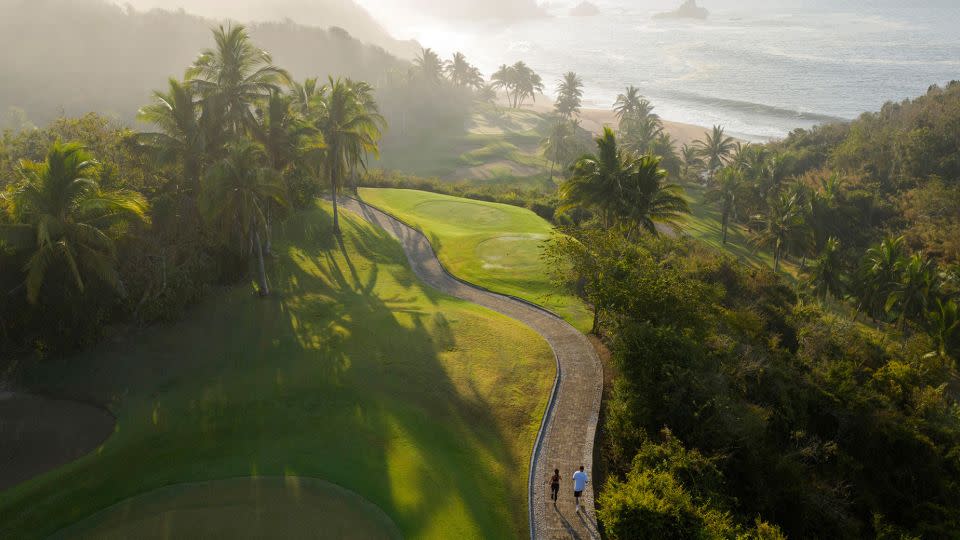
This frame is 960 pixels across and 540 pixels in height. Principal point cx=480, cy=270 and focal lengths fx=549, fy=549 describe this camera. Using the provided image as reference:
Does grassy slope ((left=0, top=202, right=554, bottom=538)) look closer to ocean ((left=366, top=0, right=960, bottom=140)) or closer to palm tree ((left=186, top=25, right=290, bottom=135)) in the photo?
palm tree ((left=186, top=25, right=290, bottom=135))

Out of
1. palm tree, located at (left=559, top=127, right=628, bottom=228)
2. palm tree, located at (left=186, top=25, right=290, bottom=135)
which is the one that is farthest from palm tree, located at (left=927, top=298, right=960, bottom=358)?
palm tree, located at (left=186, top=25, right=290, bottom=135)

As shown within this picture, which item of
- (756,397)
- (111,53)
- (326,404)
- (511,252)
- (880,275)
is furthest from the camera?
(111,53)

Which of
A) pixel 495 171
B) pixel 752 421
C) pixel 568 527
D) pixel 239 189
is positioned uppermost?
pixel 495 171

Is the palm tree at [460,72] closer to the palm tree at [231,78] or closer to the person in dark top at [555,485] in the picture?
the palm tree at [231,78]

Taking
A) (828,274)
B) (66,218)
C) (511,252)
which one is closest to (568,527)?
(66,218)

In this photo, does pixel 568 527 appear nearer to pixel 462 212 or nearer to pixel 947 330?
pixel 947 330

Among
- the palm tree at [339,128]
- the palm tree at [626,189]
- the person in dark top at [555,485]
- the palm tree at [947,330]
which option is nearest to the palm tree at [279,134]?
the palm tree at [339,128]
